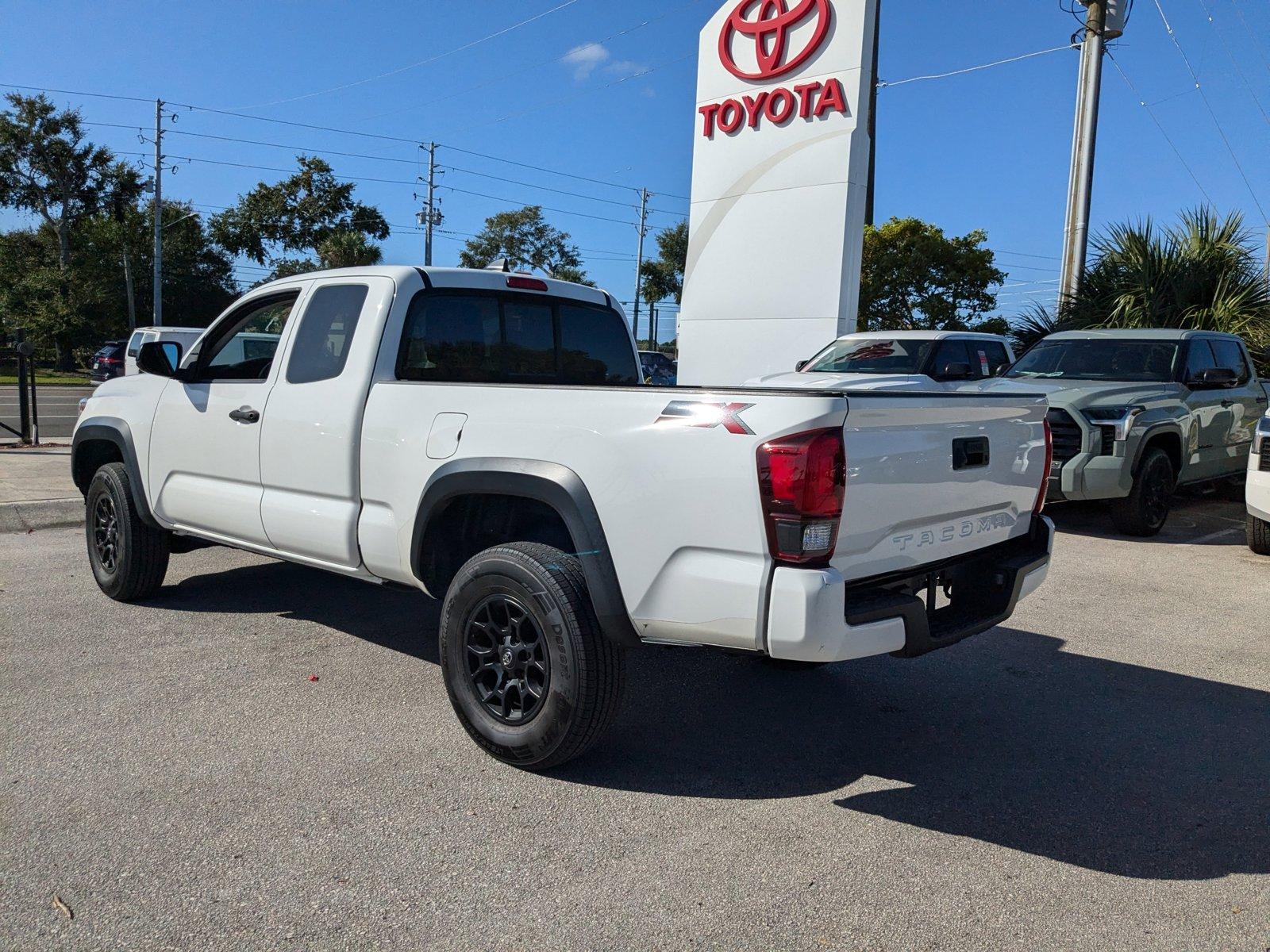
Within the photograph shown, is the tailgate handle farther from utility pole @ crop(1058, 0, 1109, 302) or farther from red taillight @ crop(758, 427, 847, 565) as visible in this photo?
utility pole @ crop(1058, 0, 1109, 302)

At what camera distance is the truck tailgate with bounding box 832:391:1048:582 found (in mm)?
3139

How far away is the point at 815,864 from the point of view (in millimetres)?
3049

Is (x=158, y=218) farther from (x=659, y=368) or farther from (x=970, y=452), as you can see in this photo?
(x=970, y=452)

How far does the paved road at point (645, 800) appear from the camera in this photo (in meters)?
2.73

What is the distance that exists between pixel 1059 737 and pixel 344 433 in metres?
3.24

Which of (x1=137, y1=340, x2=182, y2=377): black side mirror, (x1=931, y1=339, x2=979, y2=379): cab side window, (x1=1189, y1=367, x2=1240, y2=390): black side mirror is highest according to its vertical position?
(x1=931, y1=339, x2=979, y2=379): cab side window

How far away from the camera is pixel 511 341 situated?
4797 millimetres

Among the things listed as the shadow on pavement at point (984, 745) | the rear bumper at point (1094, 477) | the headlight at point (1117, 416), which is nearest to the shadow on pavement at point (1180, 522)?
the rear bumper at point (1094, 477)

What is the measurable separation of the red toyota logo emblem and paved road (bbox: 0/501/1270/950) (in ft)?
32.1

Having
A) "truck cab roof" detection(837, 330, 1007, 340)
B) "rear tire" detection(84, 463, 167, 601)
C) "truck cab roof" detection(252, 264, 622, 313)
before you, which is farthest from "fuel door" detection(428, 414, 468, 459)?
"truck cab roof" detection(837, 330, 1007, 340)

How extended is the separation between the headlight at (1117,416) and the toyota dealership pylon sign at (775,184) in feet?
15.0

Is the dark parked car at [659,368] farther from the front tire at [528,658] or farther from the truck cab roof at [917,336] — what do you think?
the front tire at [528,658]

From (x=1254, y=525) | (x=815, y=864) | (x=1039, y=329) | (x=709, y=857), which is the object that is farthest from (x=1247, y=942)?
(x=1039, y=329)

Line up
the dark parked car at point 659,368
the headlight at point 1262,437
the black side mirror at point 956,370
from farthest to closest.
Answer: the dark parked car at point 659,368 → the black side mirror at point 956,370 → the headlight at point 1262,437
